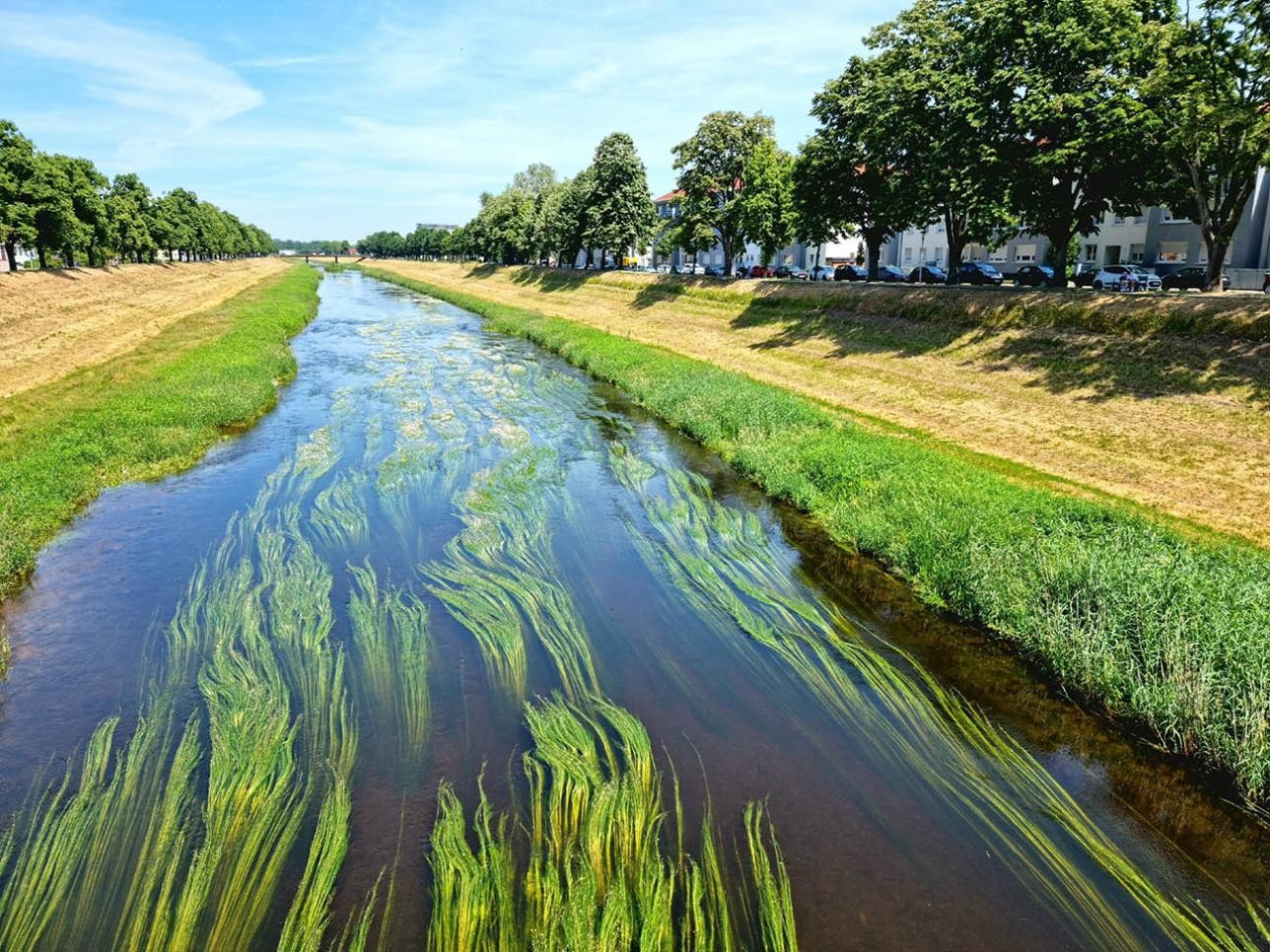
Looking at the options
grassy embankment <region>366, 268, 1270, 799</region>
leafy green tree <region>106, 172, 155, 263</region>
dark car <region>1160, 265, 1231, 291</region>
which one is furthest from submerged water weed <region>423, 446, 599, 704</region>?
leafy green tree <region>106, 172, 155, 263</region>

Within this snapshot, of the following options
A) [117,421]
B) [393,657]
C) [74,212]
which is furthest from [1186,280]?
[74,212]

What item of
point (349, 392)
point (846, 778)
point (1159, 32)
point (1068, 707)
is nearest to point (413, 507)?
point (846, 778)

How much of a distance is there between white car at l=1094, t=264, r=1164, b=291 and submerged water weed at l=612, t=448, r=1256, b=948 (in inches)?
1604

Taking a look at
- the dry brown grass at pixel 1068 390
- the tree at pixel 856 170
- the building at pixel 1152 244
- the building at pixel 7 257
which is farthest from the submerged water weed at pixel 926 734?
the building at pixel 7 257

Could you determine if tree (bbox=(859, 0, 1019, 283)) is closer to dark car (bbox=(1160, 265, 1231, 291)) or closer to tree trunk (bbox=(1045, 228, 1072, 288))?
tree trunk (bbox=(1045, 228, 1072, 288))

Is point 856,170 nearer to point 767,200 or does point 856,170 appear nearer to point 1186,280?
point 767,200

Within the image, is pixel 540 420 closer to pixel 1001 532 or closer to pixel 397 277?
pixel 1001 532

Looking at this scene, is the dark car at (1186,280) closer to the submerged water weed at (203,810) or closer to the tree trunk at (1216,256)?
the tree trunk at (1216,256)

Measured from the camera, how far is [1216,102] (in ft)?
84.1

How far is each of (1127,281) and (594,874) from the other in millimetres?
50410

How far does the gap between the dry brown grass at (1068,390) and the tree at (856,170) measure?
19.7 feet

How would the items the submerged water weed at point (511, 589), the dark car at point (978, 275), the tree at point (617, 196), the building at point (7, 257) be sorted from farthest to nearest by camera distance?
the tree at point (617, 196), the building at point (7, 257), the dark car at point (978, 275), the submerged water weed at point (511, 589)

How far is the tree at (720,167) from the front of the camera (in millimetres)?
59969

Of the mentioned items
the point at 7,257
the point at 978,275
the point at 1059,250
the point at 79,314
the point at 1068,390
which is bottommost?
the point at 1068,390
